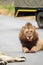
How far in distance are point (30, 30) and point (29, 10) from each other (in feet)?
38.7

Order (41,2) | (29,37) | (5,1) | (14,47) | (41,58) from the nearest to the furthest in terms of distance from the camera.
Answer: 1. (41,58)
2. (29,37)
3. (14,47)
4. (41,2)
5. (5,1)

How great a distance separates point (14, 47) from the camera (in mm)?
13641

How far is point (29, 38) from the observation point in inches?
456

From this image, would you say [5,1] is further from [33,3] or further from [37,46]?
[37,46]

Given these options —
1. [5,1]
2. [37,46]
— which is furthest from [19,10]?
[5,1]

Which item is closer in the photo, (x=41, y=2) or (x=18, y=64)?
(x=18, y=64)

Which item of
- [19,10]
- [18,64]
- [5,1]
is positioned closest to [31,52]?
[18,64]

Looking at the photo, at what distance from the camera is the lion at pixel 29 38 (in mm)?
11617

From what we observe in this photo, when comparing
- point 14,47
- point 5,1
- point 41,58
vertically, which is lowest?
point 5,1

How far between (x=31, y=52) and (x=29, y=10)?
38.9 feet

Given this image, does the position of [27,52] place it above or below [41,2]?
above

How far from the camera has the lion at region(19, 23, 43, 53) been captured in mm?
11617

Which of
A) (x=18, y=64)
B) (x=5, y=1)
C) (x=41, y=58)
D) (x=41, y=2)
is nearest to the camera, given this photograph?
(x=18, y=64)

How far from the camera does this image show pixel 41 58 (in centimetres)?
1088
